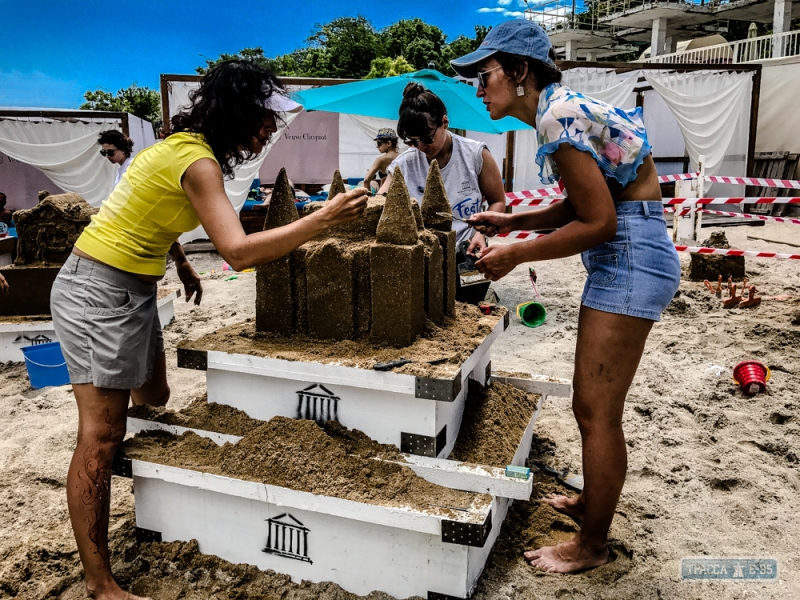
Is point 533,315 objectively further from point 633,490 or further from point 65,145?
point 65,145

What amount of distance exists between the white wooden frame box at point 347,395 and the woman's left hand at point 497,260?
0.38m

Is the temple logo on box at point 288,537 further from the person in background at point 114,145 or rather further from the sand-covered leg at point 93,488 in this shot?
the person in background at point 114,145

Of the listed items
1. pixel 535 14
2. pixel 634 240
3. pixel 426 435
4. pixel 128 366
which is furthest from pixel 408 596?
pixel 535 14

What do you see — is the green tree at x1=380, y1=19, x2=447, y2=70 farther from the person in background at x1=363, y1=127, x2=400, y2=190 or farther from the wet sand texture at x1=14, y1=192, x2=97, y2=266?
the wet sand texture at x1=14, y1=192, x2=97, y2=266

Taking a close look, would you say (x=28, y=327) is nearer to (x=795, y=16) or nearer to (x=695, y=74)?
(x=695, y=74)

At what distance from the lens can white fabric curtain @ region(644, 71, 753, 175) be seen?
12827 millimetres

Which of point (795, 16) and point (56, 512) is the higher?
point (795, 16)

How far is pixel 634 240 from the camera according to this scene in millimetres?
2209

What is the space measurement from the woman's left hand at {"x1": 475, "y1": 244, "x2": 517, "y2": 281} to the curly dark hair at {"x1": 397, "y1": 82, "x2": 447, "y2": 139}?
176 cm

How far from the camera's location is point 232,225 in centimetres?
210

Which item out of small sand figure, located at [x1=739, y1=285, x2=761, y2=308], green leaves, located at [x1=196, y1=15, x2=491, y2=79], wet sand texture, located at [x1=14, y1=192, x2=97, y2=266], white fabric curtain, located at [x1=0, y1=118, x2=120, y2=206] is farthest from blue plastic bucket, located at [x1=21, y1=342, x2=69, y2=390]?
green leaves, located at [x1=196, y1=15, x2=491, y2=79]

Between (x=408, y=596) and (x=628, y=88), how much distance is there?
12.3 m

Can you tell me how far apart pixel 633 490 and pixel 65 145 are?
43.2 feet

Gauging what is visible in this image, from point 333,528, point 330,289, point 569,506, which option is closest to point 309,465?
point 333,528
